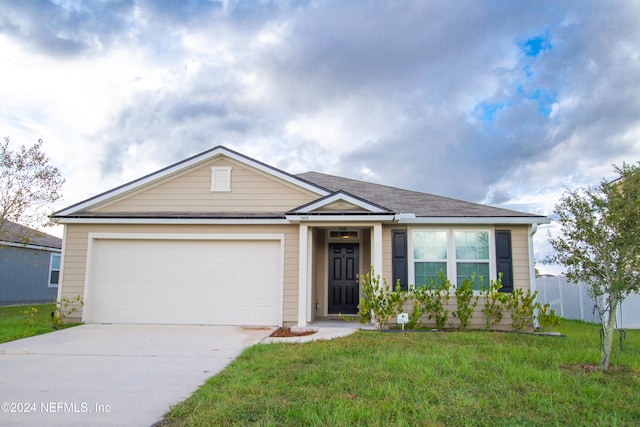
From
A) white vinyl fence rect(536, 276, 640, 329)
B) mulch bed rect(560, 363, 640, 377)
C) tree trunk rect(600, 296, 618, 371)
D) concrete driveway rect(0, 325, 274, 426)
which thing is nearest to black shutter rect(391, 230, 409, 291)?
concrete driveway rect(0, 325, 274, 426)

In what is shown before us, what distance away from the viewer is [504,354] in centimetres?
621

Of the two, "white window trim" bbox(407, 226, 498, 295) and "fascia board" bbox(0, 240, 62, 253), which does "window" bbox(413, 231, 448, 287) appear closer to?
"white window trim" bbox(407, 226, 498, 295)

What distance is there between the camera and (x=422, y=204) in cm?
1116

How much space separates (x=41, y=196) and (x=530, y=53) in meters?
14.5

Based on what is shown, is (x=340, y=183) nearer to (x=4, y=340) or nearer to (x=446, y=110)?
(x=446, y=110)

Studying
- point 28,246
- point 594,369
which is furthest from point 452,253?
point 28,246

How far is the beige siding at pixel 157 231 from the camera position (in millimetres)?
10180

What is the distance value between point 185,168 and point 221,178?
0.98 meters

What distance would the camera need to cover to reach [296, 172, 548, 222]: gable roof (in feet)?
32.9

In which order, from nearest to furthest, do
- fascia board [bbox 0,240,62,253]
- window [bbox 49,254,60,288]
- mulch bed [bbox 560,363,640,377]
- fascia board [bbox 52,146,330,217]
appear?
mulch bed [bbox 560,363,640,377] → fascia board [bbox 52,146,330,217] → fascia board [bbox 0,240,62,253] → window [bbox 49,254,60,288]

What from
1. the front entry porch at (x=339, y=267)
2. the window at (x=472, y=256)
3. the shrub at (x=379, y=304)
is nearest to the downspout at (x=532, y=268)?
the window at (x=472, y=256)

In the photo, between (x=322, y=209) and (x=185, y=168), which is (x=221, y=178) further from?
(x=322, y=209)

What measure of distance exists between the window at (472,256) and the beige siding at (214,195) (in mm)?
3807

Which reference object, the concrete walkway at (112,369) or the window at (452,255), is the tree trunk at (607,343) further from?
the concrete walkway at (112,369)
